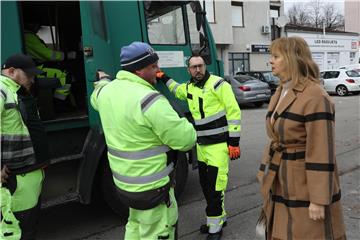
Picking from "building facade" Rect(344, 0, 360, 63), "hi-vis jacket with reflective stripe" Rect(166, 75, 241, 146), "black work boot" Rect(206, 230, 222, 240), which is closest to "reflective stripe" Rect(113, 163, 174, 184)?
"hi-vis jacket with reflective stripe" Rect(166, 75, 241, 146)

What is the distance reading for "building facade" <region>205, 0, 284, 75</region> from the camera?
77.3ft

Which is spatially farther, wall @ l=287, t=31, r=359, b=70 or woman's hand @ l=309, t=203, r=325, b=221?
wall @ l=287, t=31, r=359, b=70

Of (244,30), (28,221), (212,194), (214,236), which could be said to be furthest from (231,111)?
(244,30)

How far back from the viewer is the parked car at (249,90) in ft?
54.4

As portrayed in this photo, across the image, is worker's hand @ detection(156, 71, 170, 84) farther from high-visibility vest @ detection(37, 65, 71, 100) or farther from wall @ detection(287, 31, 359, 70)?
wall @ detection(287, 31, 359, 70)

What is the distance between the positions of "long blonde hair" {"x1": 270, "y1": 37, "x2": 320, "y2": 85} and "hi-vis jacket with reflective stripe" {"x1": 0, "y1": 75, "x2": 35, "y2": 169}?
1968 millimetres

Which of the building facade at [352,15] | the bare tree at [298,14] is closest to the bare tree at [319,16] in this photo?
the bare tree at [298,14]

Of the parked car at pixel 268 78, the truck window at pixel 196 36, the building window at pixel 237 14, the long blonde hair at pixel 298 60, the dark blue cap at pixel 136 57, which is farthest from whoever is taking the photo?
the building window at pixel 237 14

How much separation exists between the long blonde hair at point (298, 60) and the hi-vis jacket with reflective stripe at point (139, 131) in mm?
726

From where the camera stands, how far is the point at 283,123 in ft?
8.16

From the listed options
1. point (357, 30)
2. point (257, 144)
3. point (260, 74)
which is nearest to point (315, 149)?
point (257, 144)

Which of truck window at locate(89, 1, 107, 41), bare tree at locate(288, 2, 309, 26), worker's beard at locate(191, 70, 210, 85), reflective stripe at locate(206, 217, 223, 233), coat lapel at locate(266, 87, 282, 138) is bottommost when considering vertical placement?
reflective stripe at locate(206, 217, 223, 233)

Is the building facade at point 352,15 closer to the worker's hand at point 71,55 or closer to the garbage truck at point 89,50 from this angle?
the garbage truck at point 89,50

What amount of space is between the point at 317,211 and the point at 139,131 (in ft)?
3.80
